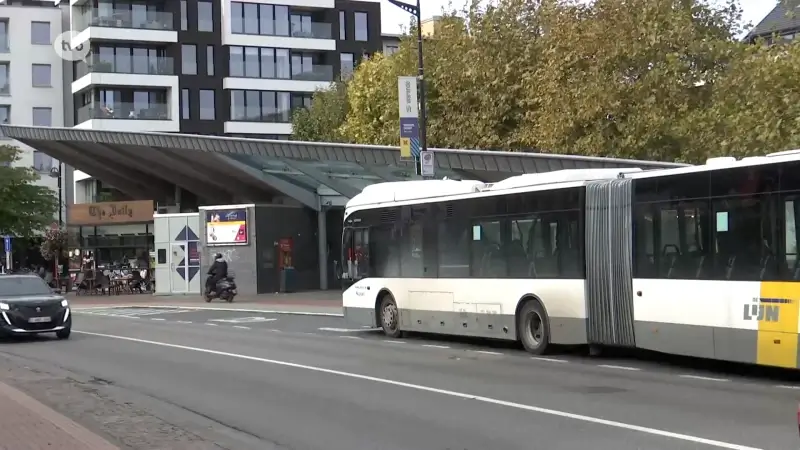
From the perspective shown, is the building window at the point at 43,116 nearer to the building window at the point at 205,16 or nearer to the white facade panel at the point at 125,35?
the white facade panel at the point at 125,35

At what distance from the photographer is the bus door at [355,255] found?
22062 mm

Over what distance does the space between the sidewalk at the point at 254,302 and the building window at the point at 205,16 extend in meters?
29.9

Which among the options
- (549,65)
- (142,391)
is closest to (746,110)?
(549,65)

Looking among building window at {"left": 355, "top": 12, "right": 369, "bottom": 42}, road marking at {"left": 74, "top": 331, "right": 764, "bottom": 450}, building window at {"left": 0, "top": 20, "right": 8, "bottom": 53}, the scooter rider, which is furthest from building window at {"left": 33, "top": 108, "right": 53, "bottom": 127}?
road marking at {"left": 74, "top": 331, "right": 764, "bottom": 450}

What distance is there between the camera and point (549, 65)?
32.6 metres

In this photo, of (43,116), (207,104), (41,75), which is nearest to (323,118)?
(207,104)

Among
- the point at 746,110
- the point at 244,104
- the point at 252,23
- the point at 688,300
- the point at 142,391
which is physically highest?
the point at 252,23

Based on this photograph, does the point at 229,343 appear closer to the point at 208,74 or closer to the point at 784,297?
the point at 784,297

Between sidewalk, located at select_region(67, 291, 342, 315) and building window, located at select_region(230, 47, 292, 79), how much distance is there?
2879cm

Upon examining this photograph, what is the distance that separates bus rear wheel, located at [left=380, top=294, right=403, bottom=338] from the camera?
21.0 meters

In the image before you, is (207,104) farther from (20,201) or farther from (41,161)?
(20,201)

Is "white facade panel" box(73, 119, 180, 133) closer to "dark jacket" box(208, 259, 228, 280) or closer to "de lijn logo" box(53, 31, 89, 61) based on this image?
"de lijn logo" box(53, 31, 89, 61)

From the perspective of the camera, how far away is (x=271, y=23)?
72.1 meters

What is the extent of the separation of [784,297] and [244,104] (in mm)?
62242
